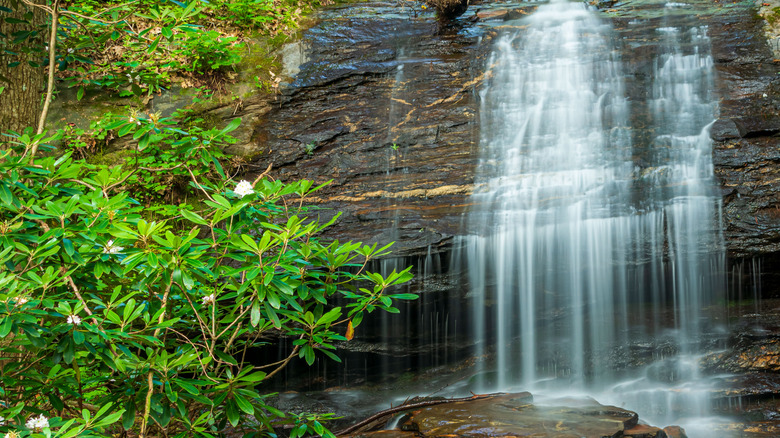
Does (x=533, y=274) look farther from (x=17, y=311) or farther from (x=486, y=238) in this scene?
(x=17, y=311)

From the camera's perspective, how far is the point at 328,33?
8047 mm

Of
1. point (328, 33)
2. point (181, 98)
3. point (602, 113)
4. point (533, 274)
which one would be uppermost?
point (328, 33)

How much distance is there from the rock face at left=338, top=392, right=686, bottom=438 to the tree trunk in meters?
3.46

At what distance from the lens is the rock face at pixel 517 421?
4172 millimetres

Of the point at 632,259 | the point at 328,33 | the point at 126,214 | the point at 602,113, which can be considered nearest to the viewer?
the point at 126,214

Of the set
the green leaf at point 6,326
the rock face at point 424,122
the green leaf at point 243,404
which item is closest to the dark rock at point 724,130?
the rock face at point 424,122

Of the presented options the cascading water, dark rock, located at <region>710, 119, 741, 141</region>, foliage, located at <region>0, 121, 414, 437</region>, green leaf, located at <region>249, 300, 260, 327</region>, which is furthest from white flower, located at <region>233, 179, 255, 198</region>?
dark rock, located at <region>710, 119, 741, 141</region>

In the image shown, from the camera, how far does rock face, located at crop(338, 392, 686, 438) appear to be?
417cm

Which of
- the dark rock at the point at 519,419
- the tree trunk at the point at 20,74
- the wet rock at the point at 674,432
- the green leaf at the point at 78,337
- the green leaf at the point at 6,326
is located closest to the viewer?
the green leaf at the point at 6,326

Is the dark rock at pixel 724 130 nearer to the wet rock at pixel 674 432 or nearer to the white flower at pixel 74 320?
the wet rock at pixel 674 432

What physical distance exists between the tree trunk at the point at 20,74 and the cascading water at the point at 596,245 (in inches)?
158

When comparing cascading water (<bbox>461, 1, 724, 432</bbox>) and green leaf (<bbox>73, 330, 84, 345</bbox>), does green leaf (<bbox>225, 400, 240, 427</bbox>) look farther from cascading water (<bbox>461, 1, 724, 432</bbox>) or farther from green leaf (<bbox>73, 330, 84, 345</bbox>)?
cascading water (<bbox>461, 1, 724, 432</bbox>)

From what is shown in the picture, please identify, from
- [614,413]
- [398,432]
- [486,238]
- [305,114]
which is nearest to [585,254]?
[486,238]

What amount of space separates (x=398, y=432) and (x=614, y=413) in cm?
184
